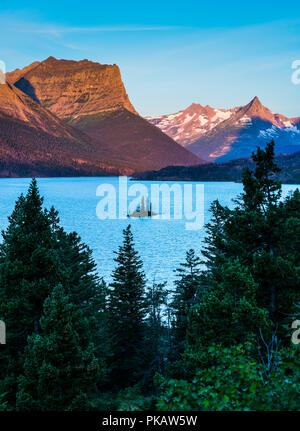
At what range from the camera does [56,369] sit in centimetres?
1505

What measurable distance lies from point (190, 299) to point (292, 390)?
19520 mm

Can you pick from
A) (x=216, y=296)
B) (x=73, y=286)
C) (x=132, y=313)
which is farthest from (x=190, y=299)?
A: (x=216, y=296)

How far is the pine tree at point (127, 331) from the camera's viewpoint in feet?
92.1

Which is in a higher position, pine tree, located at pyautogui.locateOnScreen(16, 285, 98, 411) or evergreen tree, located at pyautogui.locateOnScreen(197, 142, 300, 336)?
evergreen tree, located at pyautogui.locateOnScreen(197, 142, 300, 336)

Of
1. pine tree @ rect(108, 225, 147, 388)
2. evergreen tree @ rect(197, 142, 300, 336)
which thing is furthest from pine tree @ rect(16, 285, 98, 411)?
pine tree @ rect(108, 225, 147, 388)

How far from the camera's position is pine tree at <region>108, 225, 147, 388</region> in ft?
92.1

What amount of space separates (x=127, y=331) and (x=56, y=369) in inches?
574

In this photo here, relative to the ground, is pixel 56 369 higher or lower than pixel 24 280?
lower

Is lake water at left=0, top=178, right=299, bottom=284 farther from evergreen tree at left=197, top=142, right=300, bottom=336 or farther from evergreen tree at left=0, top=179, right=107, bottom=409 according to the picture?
evergreen tree at left=0, top=179, right=107, bottom=409

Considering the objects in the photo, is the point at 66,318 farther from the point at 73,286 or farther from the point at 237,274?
the point at 73,286

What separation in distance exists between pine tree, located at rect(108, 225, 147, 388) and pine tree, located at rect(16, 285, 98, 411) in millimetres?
11788

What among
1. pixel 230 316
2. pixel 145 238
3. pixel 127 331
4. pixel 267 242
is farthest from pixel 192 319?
pixel 145 238

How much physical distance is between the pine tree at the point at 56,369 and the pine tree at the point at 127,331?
464 inches

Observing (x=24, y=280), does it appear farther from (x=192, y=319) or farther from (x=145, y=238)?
(x=145, y=238)
